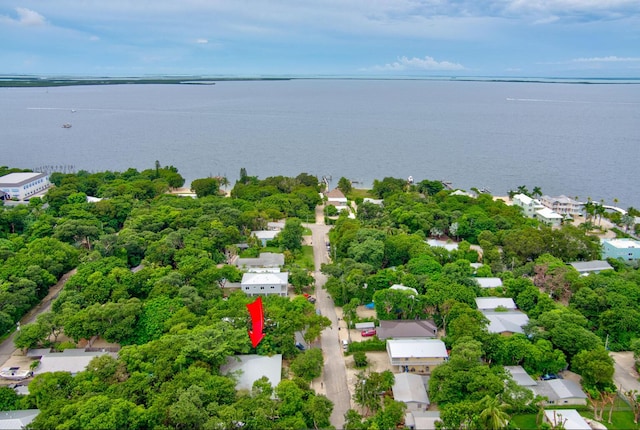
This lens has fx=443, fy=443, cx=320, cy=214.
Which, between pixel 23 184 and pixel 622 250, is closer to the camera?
pixel 622 250

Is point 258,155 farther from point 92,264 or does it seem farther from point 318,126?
point 92,264

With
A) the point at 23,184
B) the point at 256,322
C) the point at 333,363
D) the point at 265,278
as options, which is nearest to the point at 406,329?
the point at 333,363

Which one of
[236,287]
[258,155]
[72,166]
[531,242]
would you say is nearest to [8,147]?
[72,166]

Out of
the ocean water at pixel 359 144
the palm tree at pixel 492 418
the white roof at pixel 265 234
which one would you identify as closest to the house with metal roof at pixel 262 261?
the white roof at pixel 265 234

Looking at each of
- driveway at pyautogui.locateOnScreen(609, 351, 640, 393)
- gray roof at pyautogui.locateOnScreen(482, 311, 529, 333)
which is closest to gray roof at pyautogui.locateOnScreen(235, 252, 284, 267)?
gray roof at pyautogui.locateOnScreen(482, 311, 529, 333)

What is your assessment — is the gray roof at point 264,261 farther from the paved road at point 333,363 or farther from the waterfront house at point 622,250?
the waterfront house at point 622,250

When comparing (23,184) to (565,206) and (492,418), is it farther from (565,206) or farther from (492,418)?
(565,206)

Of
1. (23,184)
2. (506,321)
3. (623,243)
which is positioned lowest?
(506,321)
